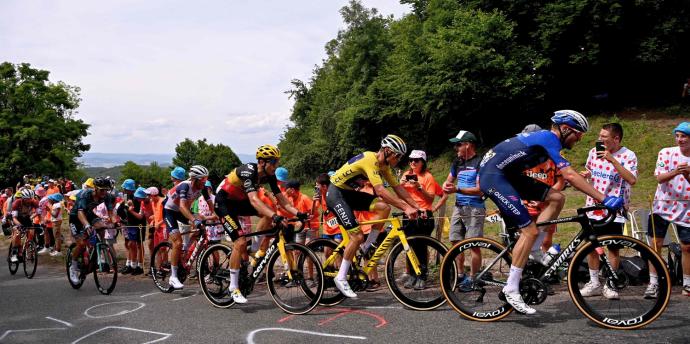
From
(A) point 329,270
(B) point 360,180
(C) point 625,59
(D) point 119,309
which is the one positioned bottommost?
(D) point 119,309

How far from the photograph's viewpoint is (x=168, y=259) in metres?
9.07

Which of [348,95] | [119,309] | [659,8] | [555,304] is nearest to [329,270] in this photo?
[555,304]

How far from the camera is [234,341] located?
17.9ft

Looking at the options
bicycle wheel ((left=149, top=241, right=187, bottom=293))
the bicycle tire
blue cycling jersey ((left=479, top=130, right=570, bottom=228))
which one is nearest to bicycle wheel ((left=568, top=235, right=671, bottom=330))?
blue cycling jersey ((left=479, top=130, right=570, bottom=228))

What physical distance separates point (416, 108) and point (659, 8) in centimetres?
1734

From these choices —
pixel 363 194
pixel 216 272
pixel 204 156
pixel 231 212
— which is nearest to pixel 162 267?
pixel 216 272

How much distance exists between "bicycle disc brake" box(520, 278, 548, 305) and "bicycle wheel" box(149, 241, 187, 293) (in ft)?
19.1

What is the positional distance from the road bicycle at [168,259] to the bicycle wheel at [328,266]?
278 cm

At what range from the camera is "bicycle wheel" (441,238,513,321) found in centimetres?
530

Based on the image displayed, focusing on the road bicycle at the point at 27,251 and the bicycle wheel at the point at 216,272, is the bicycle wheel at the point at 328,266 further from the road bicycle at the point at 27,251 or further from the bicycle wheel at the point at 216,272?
the road bicycle at the point at 27,251

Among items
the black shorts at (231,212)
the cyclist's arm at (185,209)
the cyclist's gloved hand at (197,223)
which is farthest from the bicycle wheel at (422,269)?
the cyclist's arm at (185,209)

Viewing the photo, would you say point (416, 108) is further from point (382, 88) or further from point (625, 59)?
point (625, 59)

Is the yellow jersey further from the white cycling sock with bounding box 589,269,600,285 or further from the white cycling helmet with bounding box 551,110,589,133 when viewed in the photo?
the white cycling sock with bounding box 589,269,600,285

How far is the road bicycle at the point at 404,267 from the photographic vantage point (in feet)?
19.4
